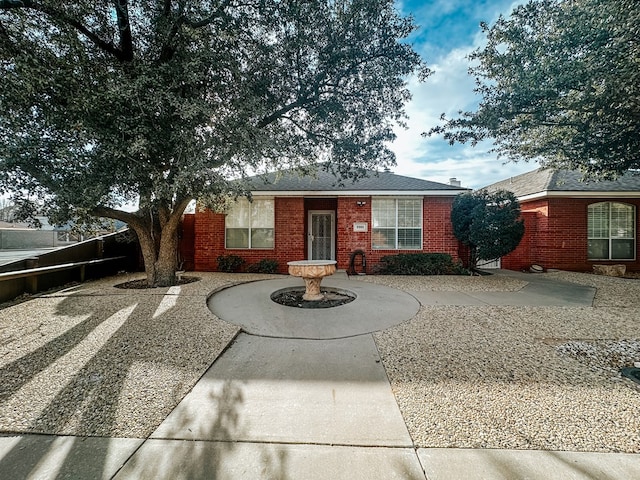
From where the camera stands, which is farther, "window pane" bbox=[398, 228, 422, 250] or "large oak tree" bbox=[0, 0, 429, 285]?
"window pane" bbox=[398, 228, 422, 250]

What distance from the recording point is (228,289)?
24.9 feet

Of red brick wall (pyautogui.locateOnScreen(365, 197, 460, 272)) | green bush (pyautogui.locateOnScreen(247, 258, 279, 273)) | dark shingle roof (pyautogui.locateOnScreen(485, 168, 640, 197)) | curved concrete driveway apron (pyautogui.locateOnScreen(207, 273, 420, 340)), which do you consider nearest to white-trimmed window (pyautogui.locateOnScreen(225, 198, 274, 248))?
green bush (pyautogui.locateOnScreen(247, 258, 279, 273))

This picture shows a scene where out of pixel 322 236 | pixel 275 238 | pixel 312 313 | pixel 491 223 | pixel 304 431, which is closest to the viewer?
pixel 304 431

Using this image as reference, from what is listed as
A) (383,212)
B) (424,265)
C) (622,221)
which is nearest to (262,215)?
(383,212)

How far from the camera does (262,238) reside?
36.0 ft

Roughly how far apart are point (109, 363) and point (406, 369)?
3931mm

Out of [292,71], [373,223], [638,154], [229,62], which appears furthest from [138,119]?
[638,154]

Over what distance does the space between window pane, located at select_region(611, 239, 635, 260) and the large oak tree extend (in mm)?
11445

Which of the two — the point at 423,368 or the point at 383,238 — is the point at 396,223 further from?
the point at 423,368

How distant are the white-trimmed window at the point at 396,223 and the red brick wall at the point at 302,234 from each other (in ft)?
0.69

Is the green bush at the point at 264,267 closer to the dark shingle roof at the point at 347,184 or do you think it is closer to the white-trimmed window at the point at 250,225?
the white-trimmed window at the point at 250,225

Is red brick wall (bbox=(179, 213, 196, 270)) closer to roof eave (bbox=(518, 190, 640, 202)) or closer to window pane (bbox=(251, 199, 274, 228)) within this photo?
window pane (bbox=(251, 199, 274, 228))

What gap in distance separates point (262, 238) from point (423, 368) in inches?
340

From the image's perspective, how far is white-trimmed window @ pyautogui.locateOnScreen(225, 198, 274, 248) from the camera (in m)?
10.9
